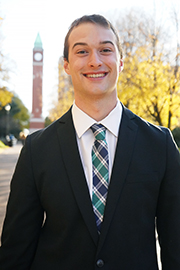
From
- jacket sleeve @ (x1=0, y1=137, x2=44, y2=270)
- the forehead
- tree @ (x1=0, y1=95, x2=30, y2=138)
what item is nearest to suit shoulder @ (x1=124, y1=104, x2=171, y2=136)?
the forehead

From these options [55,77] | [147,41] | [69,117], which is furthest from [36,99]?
[69,117]

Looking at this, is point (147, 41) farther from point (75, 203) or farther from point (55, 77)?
point (75, 203)

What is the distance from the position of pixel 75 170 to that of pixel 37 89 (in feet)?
192

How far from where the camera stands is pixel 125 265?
1.87 m

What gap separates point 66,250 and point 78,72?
3.59 feet

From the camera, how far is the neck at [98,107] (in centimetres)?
204

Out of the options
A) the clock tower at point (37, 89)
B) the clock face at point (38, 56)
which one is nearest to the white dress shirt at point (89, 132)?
the clock tower at point (37, 89)

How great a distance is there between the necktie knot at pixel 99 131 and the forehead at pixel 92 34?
512 mm

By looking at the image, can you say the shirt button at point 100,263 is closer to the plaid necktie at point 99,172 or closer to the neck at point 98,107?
the plaid necktie at point 99,172

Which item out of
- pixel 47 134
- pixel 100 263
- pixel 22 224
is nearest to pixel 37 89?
pixel 47 134

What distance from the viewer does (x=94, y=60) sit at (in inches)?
77.8

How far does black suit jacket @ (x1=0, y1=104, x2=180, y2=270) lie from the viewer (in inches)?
73.0

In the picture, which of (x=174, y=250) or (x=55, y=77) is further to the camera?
(x=55, y=77)

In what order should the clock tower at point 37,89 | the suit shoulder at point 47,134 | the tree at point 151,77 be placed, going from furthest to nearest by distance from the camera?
the clock tower at point 37,89 < the tree at point 151,77 < the suit shoulder at point 47,134
